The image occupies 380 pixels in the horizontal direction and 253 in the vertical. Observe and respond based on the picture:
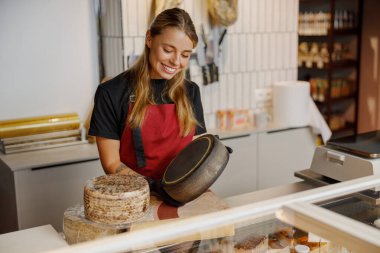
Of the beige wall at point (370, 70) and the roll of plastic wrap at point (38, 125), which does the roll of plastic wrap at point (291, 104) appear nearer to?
the roll of plastic wrap at point (38, 125)

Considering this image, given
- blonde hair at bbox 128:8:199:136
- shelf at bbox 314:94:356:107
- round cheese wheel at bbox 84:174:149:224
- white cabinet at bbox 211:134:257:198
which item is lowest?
white cabinet at bbox 211:134:257:198

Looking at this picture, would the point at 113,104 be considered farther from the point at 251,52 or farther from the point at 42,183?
the point at 251,52

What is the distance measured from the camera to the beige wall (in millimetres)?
5938

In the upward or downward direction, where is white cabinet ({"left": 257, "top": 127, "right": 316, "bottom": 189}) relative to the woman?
downward

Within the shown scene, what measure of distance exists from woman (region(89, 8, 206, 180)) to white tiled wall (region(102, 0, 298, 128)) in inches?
64.2

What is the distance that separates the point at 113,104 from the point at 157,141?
0.27 meters

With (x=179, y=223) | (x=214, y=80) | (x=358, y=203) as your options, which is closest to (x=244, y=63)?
(x=214, y=80)

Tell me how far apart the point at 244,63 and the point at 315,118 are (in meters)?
0.80

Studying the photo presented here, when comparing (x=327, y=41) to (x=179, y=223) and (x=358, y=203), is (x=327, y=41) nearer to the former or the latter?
(x=358, y=203)

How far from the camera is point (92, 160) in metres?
3.26

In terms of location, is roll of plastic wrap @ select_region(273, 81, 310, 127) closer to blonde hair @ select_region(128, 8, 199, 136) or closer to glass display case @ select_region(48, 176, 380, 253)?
blonde hair @ select_region(128, 8, 199, 136)

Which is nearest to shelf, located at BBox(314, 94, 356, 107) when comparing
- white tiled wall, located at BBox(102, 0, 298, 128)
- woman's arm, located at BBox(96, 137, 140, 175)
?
white tiled wall, located at BBox(102, 0, 298, 128)

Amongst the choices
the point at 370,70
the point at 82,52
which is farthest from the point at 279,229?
the point at 370,70

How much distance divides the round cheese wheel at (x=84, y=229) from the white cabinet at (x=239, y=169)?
2.28 metres
